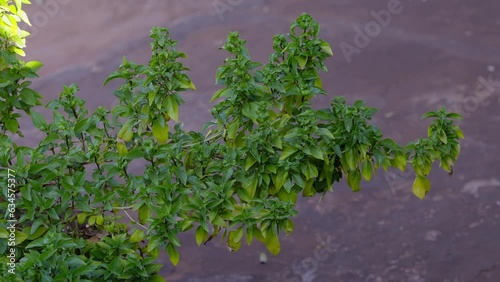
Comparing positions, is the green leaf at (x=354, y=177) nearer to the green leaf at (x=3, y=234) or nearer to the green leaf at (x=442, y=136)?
the green leaf at (x=442, y=136)

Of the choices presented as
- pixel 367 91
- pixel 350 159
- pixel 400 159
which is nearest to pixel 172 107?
pixel 350 159

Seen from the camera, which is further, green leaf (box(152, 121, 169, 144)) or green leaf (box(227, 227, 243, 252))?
green leaf (box(152, 121, 169, 144))

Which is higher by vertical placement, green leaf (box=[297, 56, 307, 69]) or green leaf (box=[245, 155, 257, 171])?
green leaf (box=[297, 56, 307, 69])

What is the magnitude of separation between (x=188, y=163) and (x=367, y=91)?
3.66 metres

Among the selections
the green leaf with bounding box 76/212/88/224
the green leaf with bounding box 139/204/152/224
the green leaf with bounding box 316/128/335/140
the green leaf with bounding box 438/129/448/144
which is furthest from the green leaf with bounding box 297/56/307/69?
the green leaf with bounding box 76/212/88/224

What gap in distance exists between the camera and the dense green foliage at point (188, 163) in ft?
9.22

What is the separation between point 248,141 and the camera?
9.55 ft

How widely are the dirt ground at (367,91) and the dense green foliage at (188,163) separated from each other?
75.0 inches

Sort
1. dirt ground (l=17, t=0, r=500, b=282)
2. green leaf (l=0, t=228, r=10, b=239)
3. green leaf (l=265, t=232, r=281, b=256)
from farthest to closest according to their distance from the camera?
dirt ground (l=17, t=0, r=500, b=282) < green leaf (l=265, t=232, r=281, b=256) < green leaf (l=0, t=228, r=10, b=239)

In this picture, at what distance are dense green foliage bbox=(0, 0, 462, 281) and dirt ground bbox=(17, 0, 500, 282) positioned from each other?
1904 mm

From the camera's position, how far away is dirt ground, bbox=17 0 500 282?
4984 millimetres

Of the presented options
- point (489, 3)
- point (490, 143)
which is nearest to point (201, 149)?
point (490, 143)

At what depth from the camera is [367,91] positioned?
648 centimetres

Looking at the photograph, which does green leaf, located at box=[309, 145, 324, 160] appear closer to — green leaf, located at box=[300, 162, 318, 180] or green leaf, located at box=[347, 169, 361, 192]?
green leaf, located at box=[300, 162, 318, 180]
